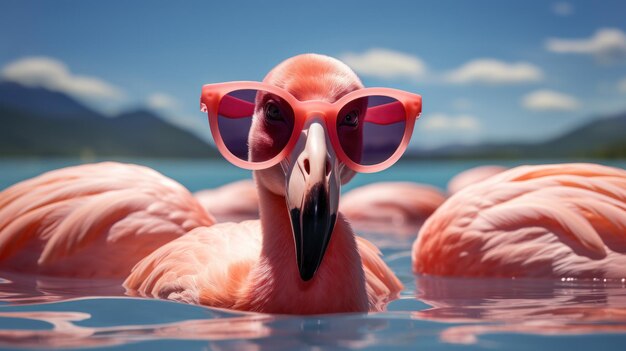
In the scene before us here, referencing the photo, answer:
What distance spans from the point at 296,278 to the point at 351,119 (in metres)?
0.51

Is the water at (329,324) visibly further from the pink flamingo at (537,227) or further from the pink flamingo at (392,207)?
the pink flamingo at (392,207)

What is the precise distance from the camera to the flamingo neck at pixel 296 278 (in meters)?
2.41

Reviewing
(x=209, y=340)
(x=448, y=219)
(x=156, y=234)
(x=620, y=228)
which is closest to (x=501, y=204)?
(x=448, y=219)

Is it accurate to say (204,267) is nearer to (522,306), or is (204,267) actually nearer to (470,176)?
(522,306)

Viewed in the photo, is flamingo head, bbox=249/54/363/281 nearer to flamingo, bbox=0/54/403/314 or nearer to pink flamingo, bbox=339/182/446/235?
flamingo, bbox=0/54/403/314

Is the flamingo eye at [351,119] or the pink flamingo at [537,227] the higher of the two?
the flamingo eye at [351,119]

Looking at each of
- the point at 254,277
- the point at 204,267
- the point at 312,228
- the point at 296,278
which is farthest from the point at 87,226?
the point at 312,228

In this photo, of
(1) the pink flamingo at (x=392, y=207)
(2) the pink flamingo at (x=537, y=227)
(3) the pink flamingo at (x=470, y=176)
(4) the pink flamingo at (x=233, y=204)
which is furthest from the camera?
(3) the pink flamingo at (x=470, y=176)

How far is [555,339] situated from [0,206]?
2760 millimetres

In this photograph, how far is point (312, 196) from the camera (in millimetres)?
2125

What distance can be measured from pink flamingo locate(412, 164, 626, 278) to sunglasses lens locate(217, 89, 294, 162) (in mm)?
1497

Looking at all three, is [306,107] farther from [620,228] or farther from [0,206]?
[0,206]

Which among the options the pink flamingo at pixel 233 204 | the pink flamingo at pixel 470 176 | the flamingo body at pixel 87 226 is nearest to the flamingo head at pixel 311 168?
the flamingo body at pixel 87 226

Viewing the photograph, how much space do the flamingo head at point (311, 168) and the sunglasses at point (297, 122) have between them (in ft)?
0.09
